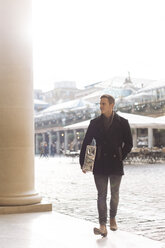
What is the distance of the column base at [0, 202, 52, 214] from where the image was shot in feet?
20.8

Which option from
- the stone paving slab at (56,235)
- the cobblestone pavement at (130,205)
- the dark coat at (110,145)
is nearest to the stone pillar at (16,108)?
the stone paving slab at (56,235)

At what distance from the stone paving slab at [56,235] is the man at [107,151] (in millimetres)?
219

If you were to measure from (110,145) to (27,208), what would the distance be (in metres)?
2.25

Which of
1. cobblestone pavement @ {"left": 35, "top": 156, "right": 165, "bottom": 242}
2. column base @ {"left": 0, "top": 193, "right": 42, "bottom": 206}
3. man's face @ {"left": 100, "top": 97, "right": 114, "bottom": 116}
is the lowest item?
cobblestone pavement @ {"left": 35, "top": 156, "right": 165, "bottom": 242}

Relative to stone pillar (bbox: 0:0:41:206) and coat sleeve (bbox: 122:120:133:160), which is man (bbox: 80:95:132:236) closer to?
coat sleeve (bbox: 122:120:133:160)

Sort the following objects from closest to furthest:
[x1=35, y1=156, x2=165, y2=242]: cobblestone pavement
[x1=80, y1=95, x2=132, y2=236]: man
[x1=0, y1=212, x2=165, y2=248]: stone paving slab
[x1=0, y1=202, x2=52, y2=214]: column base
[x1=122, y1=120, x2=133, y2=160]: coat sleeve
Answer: [x1=0, y1=212, x2=165, y2=248]: stone paving slab < [x1=80, y1=95, x2=132, y2=236]: man < [x1=122, y1=120, x2=133, y2=160]: coat sleeve < [x1=35, y1=156, x2=165, y2=242]: cobblestone pavement < [x1=0, y1=202, x2=52, y2=214]: column base

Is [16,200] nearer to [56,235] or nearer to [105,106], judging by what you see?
[56,235]

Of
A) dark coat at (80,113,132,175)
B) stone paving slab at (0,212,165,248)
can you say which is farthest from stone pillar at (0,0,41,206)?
dark coat at (80,113,132,175)

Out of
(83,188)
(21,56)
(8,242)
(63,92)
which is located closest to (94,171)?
(8,242)

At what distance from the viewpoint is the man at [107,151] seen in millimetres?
4719

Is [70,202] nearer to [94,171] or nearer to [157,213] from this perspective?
[157,213]

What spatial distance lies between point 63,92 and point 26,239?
114 meters

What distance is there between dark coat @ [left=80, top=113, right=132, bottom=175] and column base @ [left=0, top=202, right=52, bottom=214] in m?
2.02

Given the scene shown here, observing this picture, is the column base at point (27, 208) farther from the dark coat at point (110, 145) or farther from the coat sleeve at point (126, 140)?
the coat sleeve at point (126, 140)
